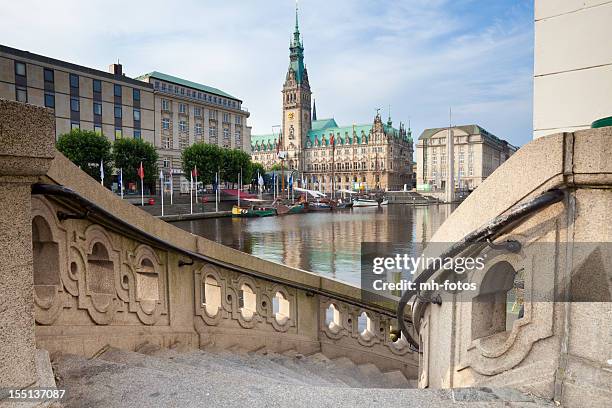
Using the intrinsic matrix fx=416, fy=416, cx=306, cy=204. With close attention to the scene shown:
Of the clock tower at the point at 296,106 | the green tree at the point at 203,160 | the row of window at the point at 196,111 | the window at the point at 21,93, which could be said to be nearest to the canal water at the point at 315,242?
the green tree at the point at 203,160

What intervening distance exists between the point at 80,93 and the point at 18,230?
61063 mm

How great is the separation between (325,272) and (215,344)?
1530cm

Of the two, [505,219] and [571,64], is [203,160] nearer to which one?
[571,64]

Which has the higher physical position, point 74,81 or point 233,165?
point 74,81

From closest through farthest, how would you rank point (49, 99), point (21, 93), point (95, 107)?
point (21, 93)
point (49, 99)
point (95, 107)

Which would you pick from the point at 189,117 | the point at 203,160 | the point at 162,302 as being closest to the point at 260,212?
the point at 203,160

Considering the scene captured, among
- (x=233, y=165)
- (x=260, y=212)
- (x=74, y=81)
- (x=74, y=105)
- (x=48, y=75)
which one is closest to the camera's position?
(x=48, y=75)

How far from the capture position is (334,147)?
459ft

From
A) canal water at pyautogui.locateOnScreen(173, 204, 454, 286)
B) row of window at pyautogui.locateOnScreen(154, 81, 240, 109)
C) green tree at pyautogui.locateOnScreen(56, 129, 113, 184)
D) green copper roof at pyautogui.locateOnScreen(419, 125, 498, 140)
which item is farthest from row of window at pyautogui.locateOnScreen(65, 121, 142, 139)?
green copper roof at pyautogui.locateOnScreen(419, 125, 498, 140)

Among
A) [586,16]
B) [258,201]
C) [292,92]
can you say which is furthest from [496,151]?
[586,16]

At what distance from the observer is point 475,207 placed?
3279 millimetres

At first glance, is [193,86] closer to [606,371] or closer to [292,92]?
[292,92]

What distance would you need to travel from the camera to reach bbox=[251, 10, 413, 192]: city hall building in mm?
139375

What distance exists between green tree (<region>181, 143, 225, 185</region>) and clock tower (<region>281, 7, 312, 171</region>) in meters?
80.5
